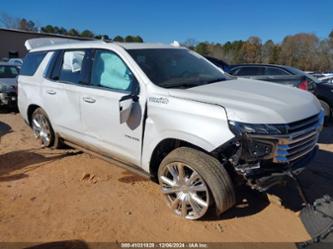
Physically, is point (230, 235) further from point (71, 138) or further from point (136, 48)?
point (71, 138)

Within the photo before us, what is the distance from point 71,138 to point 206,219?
2701 mm

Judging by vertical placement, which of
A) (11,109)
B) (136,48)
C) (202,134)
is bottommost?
(11,109)

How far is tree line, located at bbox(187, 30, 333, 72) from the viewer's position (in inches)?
1819

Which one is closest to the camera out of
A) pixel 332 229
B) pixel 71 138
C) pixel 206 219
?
pixel 332 229

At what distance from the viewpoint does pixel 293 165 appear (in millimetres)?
3182

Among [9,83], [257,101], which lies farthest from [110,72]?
[9,83]

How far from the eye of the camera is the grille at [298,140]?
295 centimetres

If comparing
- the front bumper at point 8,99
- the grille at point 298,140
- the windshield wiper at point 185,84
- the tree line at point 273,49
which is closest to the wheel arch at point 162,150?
the windshield wiper at point 185,84

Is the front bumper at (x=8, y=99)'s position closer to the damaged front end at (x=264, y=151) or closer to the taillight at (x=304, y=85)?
the taillight at (x=304, y=85)

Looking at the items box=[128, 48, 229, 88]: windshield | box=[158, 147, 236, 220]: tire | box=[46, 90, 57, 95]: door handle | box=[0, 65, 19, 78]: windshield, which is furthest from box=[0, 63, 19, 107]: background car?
box=[158, 147, 236, 220]: tire

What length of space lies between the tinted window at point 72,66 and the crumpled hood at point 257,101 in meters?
1.87

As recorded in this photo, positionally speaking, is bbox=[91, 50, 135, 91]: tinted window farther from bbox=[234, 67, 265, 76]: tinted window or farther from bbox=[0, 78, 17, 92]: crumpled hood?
bbox=[0, 78, 17, 92]: crumpled hood

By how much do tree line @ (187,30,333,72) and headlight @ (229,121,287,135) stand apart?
1534 inches

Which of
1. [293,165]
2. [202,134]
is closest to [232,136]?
[202,134]
